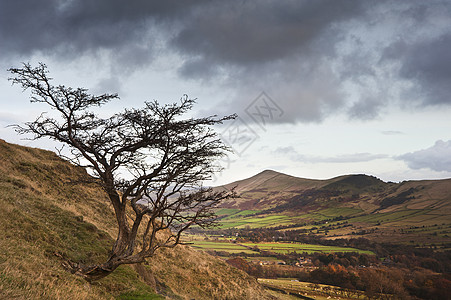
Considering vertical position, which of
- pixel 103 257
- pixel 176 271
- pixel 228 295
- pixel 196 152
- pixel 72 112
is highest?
pixel 72 112

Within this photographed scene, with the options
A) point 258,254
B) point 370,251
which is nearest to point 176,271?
point 258,254

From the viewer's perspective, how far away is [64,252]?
14617 mm

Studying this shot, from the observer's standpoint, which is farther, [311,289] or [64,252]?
[311,289]

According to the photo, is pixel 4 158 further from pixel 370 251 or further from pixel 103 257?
pixel 370 251

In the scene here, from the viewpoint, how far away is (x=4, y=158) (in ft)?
97.6

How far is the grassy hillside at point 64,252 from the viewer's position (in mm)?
9750

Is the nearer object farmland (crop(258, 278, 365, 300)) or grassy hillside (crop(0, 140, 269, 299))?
grassy hillside (crop(0, 140, 269, 299))

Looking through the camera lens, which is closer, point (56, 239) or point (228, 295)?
point (56, 239)

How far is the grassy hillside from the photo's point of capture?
9.75 metres

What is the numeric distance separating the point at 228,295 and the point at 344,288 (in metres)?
86.7

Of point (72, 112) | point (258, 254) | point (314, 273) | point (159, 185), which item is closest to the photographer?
point (72, 112)

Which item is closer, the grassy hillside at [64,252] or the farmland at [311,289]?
the grassy hillside at [64,252]

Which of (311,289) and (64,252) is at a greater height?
(64,252)

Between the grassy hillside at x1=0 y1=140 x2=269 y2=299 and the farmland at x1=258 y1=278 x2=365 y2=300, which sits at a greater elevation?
the grassy hillside at x1=0 y1=140 x2=269 y2=299
